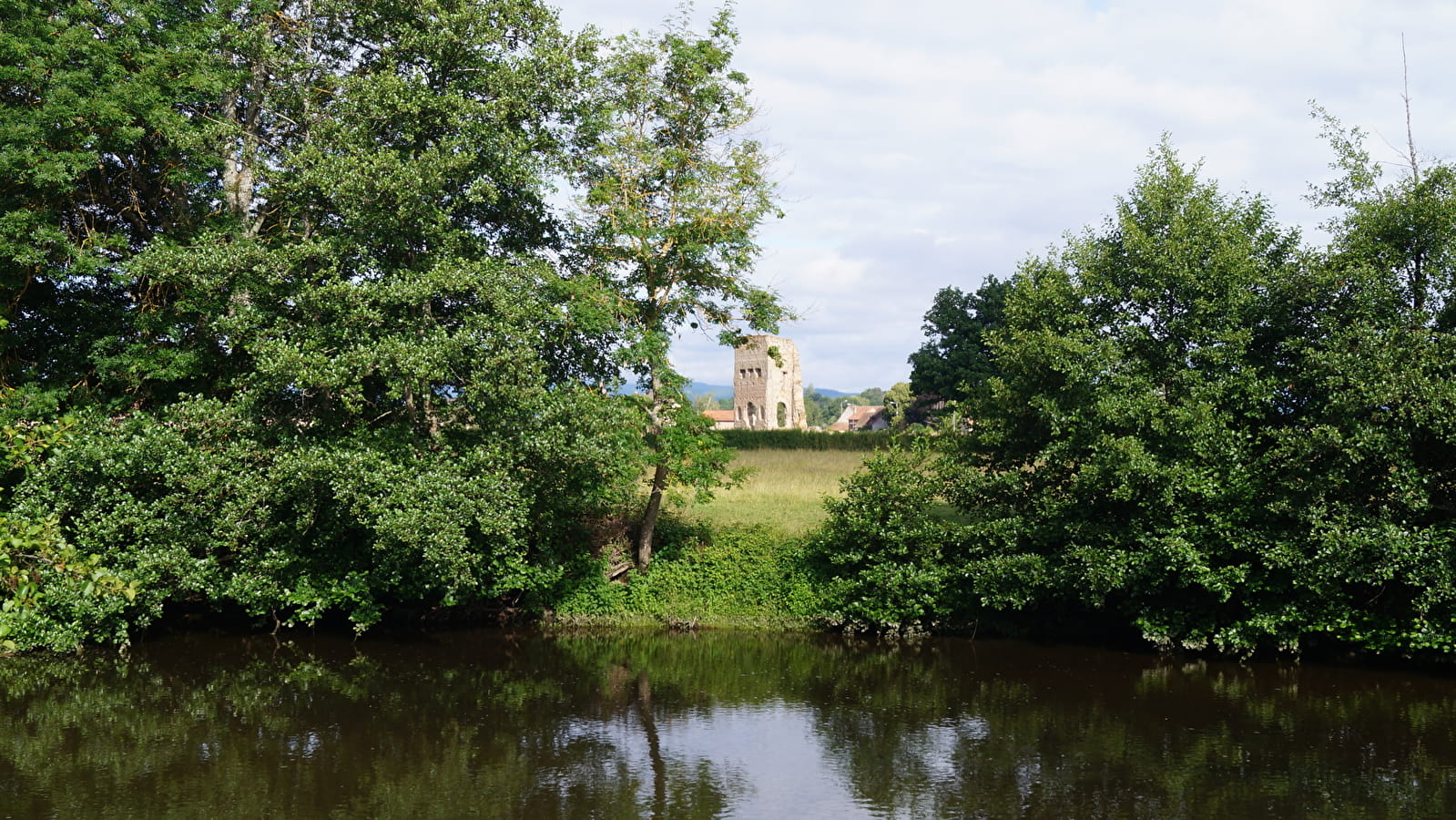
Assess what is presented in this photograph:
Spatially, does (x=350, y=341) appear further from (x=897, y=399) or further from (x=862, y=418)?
(x=862, y=418)

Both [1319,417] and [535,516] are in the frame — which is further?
[535,516]

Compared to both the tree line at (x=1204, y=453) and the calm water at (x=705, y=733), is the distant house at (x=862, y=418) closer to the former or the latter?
the tree line at (x=1204, y=453)

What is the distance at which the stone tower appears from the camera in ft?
249

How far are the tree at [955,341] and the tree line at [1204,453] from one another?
3383cm

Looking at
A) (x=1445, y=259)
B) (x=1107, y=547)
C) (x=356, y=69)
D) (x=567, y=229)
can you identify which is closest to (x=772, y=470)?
(x=567, y=229)

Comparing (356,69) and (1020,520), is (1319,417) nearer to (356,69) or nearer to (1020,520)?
(1020,520)

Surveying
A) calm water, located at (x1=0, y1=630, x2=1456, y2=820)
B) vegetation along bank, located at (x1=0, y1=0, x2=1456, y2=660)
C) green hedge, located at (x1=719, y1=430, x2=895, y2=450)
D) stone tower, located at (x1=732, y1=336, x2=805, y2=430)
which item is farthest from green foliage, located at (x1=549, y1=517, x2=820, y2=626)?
stone tower, located at (x1=732, y1=336, x2=805, y2=430)

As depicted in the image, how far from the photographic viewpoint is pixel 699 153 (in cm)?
2228

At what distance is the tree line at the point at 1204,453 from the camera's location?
17172 millimetres

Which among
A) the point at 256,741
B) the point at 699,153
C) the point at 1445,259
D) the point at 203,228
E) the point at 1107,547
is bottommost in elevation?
the point at 256,741

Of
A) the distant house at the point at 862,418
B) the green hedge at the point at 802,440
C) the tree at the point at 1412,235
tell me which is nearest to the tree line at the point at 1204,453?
the tree at the point at 1412,235

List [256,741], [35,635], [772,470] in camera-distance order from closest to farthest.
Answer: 1. [256,741]
2. [35,635]
3. [772,470]

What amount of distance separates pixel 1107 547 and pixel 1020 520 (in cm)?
166

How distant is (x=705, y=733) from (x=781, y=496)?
1308 cm
